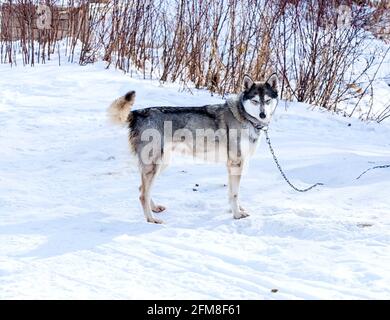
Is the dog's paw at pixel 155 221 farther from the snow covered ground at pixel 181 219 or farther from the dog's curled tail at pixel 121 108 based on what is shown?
the dog's curled tail at pixel 121 108

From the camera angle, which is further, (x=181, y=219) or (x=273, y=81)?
(x=273, y=81)

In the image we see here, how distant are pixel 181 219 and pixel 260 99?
1.27m

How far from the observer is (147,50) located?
34.4ft

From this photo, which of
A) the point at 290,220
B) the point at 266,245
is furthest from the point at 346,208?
the point at 266,245

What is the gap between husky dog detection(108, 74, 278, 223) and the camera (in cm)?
493

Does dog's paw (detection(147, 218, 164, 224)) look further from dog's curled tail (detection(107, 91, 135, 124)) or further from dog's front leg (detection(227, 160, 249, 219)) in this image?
dog's curled tail (detection(107, 91, 135, 124))

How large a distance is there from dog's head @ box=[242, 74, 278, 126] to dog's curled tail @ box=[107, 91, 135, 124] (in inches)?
40.4

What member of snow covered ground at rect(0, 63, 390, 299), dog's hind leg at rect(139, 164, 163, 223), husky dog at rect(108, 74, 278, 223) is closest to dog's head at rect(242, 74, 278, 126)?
husky dog at rect(108, 74, 278, 223)

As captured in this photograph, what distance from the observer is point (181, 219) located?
4.93 meters

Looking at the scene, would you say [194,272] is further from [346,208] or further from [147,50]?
[147,50]

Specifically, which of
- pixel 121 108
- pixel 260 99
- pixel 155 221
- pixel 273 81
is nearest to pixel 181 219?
pixel 155 221

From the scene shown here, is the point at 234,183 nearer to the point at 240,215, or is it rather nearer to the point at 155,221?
the point at 240,215

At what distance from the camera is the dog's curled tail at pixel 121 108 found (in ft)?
16.0
